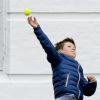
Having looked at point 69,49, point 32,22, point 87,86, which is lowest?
point 87,86

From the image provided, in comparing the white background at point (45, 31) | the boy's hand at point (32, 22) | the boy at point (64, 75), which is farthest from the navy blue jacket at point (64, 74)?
the white background at point (45, 31)

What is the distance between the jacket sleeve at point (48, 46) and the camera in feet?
17.7

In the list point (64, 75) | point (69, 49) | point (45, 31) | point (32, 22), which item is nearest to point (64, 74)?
point (64, 75)

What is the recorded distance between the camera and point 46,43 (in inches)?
214

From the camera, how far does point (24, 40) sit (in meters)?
6.98

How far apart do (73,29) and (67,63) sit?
141 cm

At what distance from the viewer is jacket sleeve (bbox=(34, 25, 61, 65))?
17.7ft

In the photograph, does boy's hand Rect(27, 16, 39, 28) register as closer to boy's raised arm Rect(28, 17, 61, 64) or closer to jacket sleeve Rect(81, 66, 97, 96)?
boy's raised arm Rect(28, 17, 61, 64)

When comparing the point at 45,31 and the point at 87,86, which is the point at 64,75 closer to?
the point at 87,86

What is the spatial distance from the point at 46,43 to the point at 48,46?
0.10ft

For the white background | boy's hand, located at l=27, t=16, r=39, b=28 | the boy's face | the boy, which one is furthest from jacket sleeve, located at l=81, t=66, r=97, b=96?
A: the white background

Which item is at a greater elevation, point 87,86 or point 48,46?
point 48,46

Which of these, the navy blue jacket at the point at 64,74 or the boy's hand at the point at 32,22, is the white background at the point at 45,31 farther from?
the boy's hand at the point at 32,22

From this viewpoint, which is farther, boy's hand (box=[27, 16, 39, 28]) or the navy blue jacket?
the navy blue jacket
